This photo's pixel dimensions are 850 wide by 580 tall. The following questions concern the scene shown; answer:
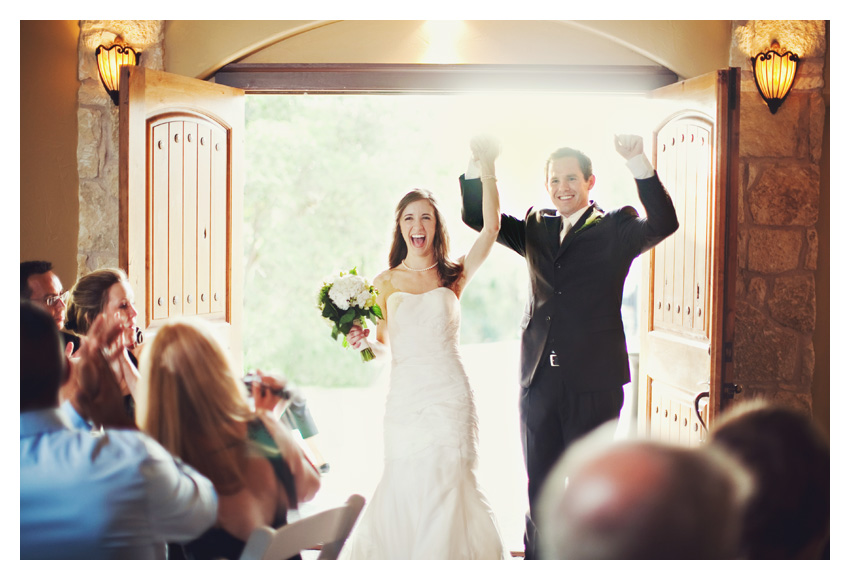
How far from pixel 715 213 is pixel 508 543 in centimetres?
173

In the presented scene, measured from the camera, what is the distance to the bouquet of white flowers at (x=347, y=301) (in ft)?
8.54

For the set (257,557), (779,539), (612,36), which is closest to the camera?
(779,539)

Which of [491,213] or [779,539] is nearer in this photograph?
[779,539]

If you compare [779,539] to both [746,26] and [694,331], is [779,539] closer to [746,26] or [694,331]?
[694,331]

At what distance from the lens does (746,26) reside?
2848 mm

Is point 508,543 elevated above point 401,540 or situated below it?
below

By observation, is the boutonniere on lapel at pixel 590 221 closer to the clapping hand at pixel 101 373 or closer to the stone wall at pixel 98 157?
the clapping hand at pixel 101 373

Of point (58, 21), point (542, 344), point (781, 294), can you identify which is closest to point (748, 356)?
point (781, 294)

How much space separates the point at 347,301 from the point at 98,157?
1.33 meters

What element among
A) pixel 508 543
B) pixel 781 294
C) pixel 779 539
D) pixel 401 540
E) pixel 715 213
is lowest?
pixel 508 543

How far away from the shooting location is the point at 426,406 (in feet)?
8.54

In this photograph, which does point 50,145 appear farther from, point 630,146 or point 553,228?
point 630,146

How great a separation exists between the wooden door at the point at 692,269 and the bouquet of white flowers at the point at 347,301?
1269 mm

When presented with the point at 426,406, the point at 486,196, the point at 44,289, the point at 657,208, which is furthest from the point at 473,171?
the point at 44,289
